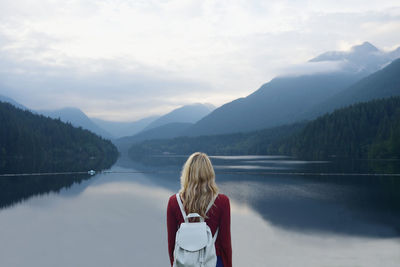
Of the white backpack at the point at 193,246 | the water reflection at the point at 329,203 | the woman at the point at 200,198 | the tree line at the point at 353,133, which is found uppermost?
the tree line at the point at 353,133

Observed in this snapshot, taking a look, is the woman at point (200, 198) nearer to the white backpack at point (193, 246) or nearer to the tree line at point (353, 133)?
the white backpack at point (193, 246)

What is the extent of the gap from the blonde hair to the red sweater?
0.13m

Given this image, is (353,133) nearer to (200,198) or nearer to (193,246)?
(200,198)

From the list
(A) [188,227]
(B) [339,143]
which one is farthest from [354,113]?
(A) [188,227]

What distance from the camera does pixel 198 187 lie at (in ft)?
18.3

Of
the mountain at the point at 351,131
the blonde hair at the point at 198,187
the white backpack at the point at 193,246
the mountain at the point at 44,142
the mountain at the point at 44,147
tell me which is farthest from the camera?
the mountain at the point at 44,142

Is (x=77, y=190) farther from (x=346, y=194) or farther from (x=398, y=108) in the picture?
(x=398, y=108)

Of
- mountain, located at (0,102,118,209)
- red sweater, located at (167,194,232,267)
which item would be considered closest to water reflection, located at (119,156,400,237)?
red sweater, located at (167,194,232,267)

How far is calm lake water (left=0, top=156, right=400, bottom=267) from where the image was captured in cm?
1465

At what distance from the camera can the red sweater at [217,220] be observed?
5.59 metres

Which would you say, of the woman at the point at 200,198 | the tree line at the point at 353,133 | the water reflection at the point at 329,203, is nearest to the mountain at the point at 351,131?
the tree line at the point at 353,133

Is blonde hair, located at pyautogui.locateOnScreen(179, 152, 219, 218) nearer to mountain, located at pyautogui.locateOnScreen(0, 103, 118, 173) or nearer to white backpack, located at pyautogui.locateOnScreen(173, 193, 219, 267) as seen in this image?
white backpack, located at pyautogui.locateOnScreen(173, 193, 219, 267)

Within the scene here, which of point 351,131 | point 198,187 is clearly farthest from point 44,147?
point 198,187

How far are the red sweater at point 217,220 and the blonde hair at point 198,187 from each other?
0.13 metres
